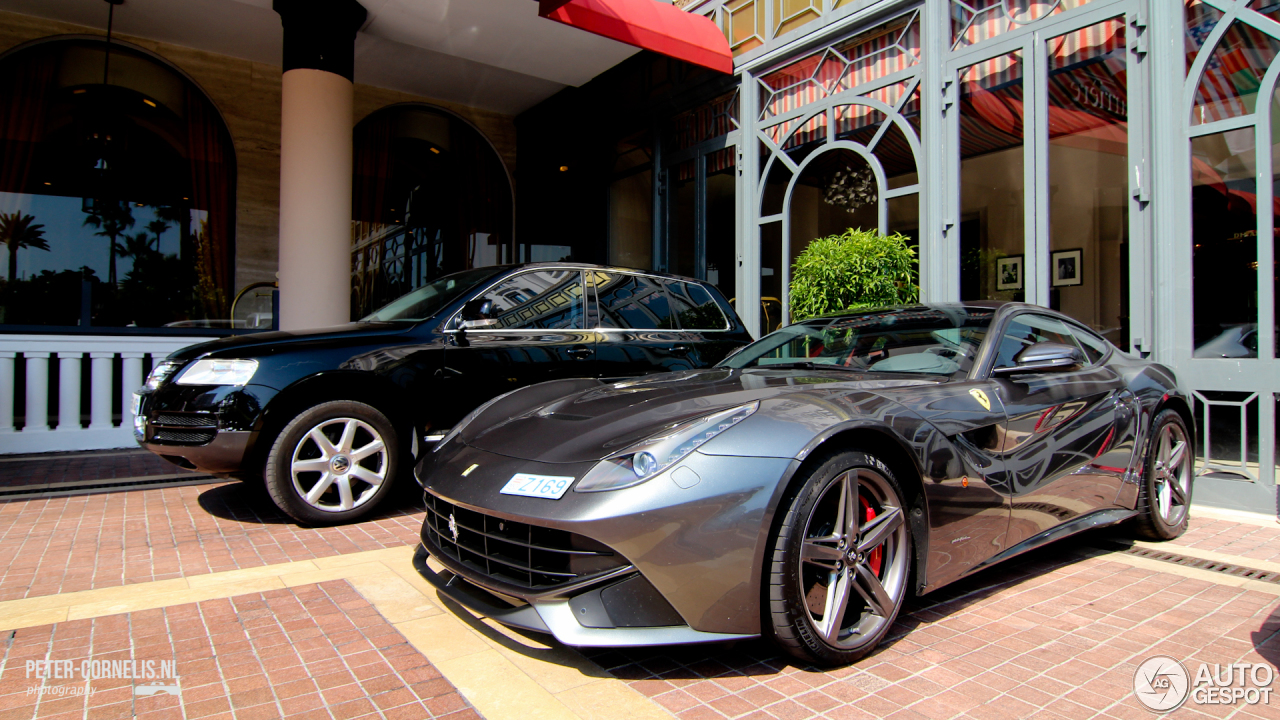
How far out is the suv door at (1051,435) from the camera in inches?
115

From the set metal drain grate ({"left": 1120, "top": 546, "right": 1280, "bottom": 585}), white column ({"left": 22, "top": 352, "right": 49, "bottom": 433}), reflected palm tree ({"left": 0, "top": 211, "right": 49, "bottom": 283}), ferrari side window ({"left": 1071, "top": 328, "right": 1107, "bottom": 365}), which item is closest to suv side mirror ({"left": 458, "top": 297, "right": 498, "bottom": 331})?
ferrari side window ({"left": 1071, "top": 328, "right": 1107, "bottom": 365})

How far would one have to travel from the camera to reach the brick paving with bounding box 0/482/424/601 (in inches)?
131

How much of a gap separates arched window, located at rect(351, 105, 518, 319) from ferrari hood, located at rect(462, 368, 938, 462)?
9220 mm

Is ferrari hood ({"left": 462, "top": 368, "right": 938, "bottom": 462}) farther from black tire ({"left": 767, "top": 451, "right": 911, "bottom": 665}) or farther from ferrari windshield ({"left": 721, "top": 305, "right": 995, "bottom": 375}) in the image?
black tire ({"left": 767, "top": 451, "right": 911, "bottom": 665})

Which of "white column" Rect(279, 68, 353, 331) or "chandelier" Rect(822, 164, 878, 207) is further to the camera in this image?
"white column" Rect(279, 68, 353, 331)

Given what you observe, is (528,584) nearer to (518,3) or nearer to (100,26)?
(518,3)

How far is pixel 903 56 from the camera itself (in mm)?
7070

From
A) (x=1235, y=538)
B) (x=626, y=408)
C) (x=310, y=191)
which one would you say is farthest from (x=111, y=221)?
(x=1235, y=538)

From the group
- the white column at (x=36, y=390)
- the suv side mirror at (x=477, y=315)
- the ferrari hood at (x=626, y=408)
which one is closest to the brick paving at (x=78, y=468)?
the white column at (x=36, y=390)

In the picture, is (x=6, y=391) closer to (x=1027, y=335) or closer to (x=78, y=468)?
(x=78, y=468)

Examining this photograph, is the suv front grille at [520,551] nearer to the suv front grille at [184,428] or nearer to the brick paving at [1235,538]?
the suv front grille at [184,428]

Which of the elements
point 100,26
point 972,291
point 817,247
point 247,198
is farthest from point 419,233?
point 972,291

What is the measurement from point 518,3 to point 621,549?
756 cm

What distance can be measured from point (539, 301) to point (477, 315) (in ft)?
1.55
